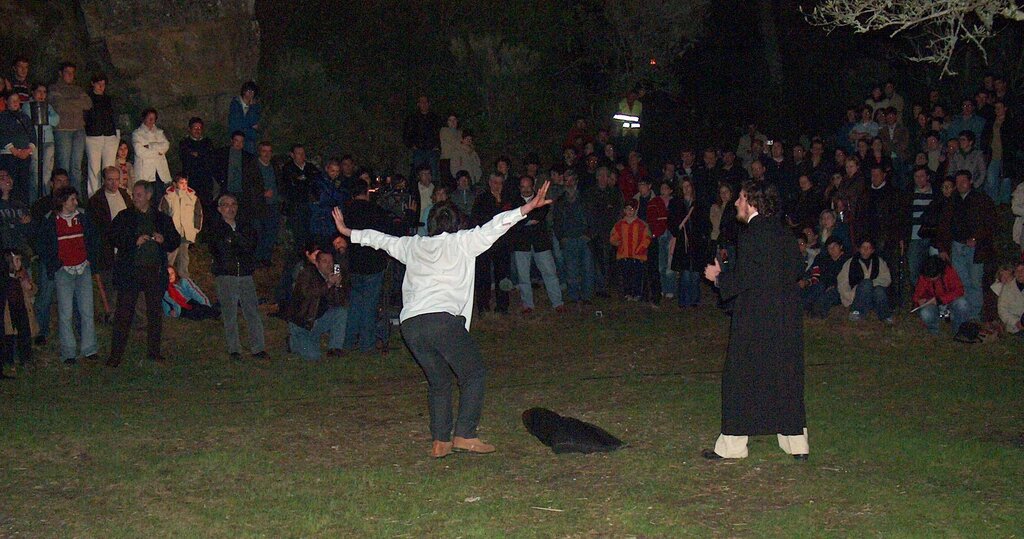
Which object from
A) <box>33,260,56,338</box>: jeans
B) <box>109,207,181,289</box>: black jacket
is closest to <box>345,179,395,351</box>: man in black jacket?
<box>109,207,181,289</box>: black jacket

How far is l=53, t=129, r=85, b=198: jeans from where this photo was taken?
15234 millimetres

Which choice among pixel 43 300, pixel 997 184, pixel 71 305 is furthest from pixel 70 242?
pixel 997 184

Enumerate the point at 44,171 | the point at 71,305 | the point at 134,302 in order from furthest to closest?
the point at 44,171 → the point at 134,302 → the point at 71,305

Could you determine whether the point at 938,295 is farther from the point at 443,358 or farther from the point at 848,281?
the point at 443,358

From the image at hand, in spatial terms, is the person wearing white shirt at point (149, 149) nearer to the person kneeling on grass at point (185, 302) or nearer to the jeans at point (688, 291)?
the person kneeling on grass at point (185, 302)

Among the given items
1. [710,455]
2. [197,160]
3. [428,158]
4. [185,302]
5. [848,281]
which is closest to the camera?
[710,455]

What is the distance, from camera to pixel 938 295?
13.9 metres

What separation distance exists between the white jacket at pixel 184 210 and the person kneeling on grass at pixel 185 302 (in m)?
0.58

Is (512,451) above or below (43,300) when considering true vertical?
below

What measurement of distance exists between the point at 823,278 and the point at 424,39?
13.6 m

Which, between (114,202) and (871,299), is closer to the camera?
(114,202)

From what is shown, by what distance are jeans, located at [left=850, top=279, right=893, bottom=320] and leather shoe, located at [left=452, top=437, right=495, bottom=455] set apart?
7.54m

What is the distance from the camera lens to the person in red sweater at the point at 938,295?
13.8 meters

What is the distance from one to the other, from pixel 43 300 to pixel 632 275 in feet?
26.5
